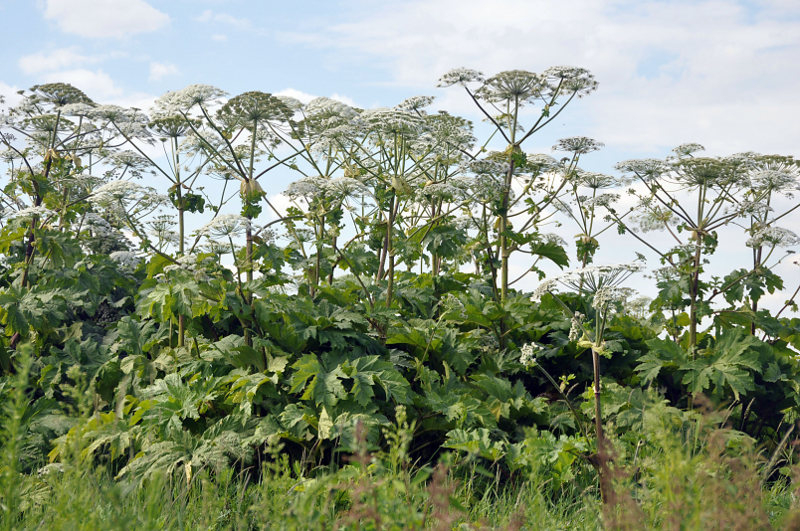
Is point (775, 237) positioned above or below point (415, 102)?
below

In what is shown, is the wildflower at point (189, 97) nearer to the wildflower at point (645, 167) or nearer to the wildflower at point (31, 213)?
the wildflower at point (31, 213)

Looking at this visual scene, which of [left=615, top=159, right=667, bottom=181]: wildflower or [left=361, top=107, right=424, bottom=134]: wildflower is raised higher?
[left=361, top=107, right=424, bottom=134]: wildflower

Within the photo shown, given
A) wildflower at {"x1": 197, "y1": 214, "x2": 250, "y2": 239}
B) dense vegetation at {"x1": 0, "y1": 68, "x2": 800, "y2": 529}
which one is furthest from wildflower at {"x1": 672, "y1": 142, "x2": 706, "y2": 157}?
wildflower at {"x1": 197, "y1": 214, "x2": 250, "y2": 239}

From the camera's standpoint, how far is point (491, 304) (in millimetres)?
6414

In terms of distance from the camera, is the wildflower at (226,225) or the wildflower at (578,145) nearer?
the wildflower at (226,225)

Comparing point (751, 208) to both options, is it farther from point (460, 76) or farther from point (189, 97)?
point (189, 97)

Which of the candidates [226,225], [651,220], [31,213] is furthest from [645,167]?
[31,213]

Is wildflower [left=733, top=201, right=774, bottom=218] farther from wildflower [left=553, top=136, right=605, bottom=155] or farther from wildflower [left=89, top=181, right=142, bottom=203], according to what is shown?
wildflower [left=89, top=181, right=142, bottom=203]

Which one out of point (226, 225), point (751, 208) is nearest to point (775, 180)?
point (751, 208)

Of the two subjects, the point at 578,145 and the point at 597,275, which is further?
the point at 578,145

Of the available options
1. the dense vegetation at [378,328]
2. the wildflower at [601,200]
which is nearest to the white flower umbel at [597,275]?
the dense vegetation at [378,328]

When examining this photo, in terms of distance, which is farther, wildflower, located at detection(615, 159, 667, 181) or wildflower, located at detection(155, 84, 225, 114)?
wildflower, located at detection(615, 159, 667, 181)

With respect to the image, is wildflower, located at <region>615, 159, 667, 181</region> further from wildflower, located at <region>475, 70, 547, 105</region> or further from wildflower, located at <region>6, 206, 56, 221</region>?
wildflower, located at <region>6, 206, 56, 221</region>

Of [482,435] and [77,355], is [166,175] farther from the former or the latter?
[482,435]
